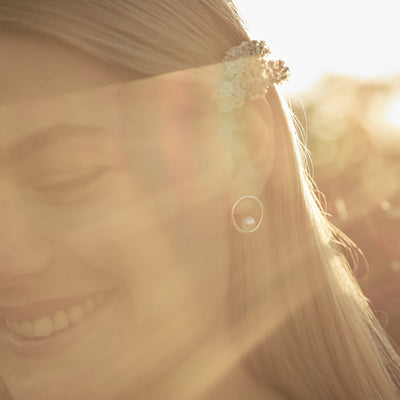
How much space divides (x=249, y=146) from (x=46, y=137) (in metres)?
0.71

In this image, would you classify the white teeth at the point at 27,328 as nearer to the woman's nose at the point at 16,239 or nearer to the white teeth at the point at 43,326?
the white teeth at the point at 43,326

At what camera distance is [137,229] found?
154cm

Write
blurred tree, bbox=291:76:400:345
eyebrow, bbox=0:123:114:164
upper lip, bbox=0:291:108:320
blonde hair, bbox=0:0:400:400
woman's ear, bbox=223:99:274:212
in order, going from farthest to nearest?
blurred tree, bbox=291:76:400:345, blonde hair, bbox=0:0:400:400, woman's ear, bbox=223:99:274:212, upper lip, bbox=0:291:108:320, eyebrow, bbox=0:123:114:164

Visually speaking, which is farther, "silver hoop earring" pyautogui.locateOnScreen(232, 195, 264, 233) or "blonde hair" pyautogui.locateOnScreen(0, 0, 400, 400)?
"blonde hair" pyautogui.locateOnScreen(0, 0, 400, 400)

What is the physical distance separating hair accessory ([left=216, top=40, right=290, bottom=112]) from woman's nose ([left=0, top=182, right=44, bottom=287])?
0.76 meters

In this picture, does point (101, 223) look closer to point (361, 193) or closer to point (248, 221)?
point (248, 221)

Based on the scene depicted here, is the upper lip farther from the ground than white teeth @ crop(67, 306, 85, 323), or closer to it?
farther from the ground

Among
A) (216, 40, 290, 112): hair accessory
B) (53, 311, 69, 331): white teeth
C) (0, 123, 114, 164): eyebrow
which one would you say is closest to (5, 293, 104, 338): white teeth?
(53, 311, 69, 331): white teeth

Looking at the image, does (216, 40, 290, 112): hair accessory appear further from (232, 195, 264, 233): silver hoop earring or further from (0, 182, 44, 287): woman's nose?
(0, 182, 44, 287): woman's nose

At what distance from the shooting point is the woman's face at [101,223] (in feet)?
4.69

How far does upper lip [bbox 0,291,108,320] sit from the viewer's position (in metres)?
1.58

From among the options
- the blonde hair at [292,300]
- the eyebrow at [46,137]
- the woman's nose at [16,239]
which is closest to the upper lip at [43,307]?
the woman's nose at [16,239]

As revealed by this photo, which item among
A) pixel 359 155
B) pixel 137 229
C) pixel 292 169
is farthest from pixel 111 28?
pixel 359 155

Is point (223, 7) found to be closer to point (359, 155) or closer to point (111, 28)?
point (111, 28)
